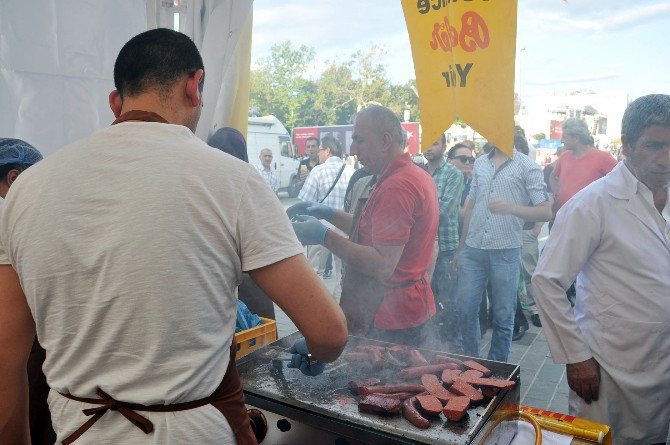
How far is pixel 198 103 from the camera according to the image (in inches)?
Result: 54.4

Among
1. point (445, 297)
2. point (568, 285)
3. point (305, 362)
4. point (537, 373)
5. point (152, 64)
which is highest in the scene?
point (152, 64)

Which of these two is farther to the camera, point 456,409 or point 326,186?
point 326,186

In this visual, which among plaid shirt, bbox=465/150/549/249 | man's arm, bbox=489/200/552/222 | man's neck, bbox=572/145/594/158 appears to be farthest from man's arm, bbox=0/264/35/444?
man's neck, bbox=572/145/594/158

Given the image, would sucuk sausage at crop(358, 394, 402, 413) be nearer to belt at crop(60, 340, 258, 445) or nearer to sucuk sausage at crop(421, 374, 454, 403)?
sucuk sausage at crop(421, 374, 454, 403)

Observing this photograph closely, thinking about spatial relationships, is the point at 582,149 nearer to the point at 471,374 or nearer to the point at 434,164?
the point at 434,164

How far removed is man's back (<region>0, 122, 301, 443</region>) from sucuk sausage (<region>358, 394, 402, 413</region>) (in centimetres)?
75

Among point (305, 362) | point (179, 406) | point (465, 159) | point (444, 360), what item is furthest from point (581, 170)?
point (179, 406)

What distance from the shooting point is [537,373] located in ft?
15.1

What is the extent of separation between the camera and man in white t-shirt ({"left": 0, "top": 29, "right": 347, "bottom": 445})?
1129 mm

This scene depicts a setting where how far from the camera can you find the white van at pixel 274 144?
625 inches

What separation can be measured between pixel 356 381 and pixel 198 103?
135 centimetres

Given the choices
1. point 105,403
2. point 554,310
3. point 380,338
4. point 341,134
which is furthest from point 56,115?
point 341,134

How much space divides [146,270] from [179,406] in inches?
13.8

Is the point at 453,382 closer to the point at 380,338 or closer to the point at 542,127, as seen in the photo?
the point at 380,338
